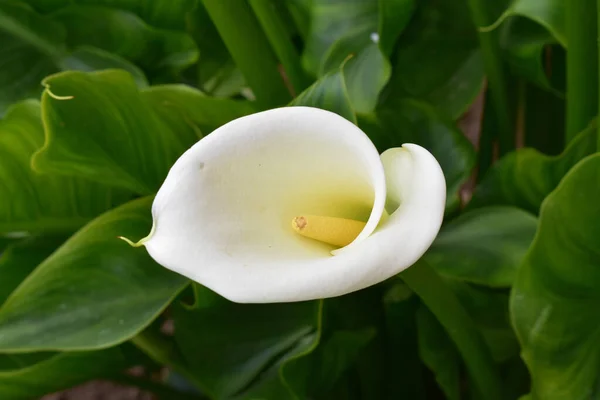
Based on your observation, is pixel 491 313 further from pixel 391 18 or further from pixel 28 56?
pixel 28 56

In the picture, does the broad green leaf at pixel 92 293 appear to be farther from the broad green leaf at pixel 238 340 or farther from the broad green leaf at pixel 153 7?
the broad green leaf at pixel 153 7

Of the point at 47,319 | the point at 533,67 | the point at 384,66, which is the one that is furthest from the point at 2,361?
the point at 533,67

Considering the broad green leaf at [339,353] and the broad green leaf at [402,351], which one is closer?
the broad green leaf at [339,353]

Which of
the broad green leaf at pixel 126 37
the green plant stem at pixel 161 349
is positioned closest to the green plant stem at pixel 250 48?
the broad green leaf at pixel 126 37

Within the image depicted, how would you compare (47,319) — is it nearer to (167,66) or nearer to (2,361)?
(2,361)

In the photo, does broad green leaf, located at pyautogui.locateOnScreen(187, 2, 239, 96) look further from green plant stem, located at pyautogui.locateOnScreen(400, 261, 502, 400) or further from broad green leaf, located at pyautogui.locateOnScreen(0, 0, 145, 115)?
green plant stem, located at pyautogui.locateOnScreen(400, 261, 502, 400)

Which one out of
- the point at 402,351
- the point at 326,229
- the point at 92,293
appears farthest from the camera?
the point at 402,351

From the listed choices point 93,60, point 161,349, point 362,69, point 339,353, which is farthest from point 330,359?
point 93,60
